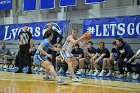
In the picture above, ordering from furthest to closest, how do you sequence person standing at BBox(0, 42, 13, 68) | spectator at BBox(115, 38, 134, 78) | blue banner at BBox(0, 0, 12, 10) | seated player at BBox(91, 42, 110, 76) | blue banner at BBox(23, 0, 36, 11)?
blue banner at BBox(0, 0, 12, 10), blue banner at BBox(23, 0, 36, 11), person standing at BBox(0, 42, 13, 68), seated player at BBox(91, 42, 110, 76), spectator at BBox(115, 38, 134, 78)

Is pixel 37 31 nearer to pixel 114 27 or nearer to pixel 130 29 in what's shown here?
pixel 114 27

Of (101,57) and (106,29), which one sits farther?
(106,29)

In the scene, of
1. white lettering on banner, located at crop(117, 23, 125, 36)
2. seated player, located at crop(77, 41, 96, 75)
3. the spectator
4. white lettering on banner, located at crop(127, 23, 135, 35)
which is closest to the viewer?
the spectator

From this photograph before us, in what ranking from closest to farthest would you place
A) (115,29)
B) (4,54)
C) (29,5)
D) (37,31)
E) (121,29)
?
1. (121,29)
2. (115,29)
3. (4,54)
4. (37,31)
5. (29,5)

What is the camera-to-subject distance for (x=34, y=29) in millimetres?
17234

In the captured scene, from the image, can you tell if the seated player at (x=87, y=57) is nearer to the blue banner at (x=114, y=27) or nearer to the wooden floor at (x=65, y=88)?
the blue banner at (x=114, y=27)

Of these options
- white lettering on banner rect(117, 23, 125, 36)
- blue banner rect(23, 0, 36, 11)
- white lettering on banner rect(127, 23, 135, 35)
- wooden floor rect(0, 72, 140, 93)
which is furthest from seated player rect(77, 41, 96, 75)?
blue banner rect(23, 0, 36, 11)

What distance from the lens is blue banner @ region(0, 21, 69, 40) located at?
15852mm

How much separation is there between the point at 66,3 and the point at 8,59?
4238 mm

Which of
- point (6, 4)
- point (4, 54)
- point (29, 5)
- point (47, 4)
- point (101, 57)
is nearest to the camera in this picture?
point (101, 57)

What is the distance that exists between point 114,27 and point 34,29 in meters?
5.39

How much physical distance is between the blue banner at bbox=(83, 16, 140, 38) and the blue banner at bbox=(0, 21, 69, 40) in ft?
5.02

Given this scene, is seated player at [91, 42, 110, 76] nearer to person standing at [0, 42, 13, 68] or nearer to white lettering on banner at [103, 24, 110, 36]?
white lettering on banner at [103, 24, 110, 36]

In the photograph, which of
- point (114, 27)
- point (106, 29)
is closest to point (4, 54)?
point (106, 29)
